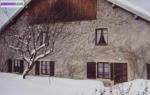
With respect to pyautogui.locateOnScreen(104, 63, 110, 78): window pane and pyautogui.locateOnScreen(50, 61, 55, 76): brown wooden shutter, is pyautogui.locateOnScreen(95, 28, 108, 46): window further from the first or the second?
pyautogui.locateOnScreen(50, 61, 55, 76): brown wooden shutter

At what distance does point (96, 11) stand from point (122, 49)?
3006 millimetres

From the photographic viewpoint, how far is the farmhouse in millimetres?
20484

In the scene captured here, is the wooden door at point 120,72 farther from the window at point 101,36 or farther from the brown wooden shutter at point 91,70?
the window at point 101,36

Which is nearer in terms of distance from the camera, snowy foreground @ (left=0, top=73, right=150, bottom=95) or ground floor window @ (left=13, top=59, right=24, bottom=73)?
snowy foreground @ (left=0, top=73, right=150, bottom=95)

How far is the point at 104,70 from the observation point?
22.1 metres

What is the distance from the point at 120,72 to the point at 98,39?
2534 millimetres

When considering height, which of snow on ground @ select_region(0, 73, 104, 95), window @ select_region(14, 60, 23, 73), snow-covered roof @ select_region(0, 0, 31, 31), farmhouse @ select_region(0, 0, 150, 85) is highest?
snow-covered roof @ select_region(0, 0, 31, 31)

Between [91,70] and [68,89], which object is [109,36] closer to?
[91,70]

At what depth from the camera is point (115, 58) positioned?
2155 cm

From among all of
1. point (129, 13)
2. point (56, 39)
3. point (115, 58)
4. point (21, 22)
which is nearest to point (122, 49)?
point (115, 58)

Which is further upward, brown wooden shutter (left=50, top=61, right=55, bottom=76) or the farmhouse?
the farmhouse

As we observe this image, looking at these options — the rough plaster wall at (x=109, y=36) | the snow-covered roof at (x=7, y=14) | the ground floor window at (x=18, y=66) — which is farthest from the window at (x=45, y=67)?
the snow-covered roof at (x=7, y=14)

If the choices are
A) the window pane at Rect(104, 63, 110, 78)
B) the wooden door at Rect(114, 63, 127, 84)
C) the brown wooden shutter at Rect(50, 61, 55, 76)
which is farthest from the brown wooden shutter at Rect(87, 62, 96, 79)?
the brown wooden shutter at Rect(50, 61, 55, 76)

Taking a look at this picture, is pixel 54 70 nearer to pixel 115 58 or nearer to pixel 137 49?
pixel 115 58
